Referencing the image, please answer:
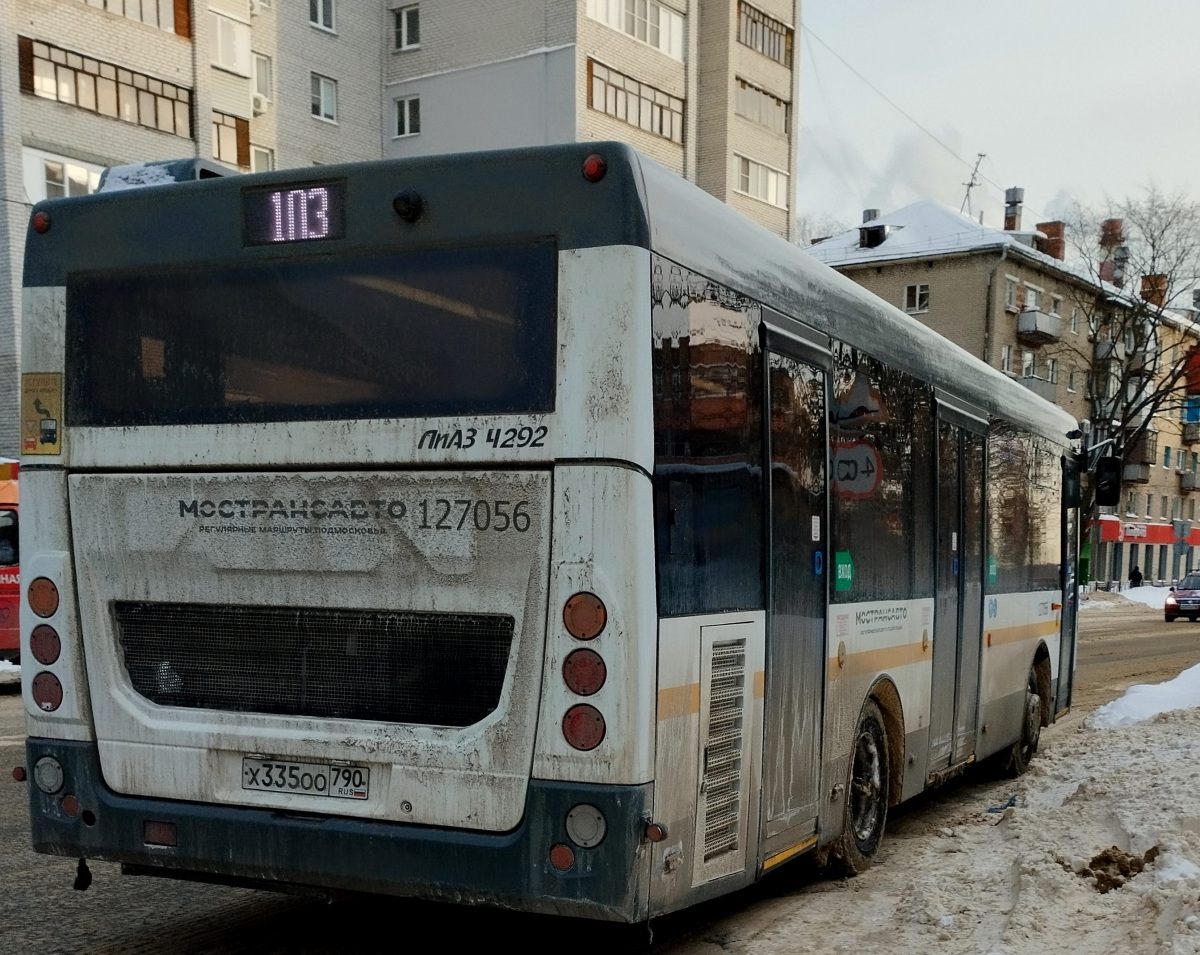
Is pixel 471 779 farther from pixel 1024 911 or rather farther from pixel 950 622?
pixel 950 622

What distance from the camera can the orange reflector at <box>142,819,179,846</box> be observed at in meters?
5.21

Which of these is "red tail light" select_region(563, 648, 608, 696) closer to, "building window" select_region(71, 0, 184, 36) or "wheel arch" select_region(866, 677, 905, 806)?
"wheel arch" select_region(866, 677, 905, 806)

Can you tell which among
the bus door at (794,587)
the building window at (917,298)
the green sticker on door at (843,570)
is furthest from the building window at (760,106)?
the bus door at (794,587)

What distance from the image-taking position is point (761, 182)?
45312 millimetres

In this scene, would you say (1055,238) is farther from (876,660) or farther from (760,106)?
(876,660)

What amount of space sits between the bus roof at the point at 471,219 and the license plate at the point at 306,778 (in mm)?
1793

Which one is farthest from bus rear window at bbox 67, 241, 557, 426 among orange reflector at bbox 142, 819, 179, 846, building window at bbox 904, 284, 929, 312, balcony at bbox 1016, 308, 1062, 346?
balcony at bbox 1016, 308, 1062, 346

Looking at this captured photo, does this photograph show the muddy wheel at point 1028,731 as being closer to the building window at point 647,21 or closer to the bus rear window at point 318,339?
the bus rear window at point 318,339

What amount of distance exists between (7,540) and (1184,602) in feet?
121

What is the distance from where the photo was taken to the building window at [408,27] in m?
41.9

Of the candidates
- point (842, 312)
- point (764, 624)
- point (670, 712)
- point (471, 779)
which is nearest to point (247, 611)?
point (471, 779)

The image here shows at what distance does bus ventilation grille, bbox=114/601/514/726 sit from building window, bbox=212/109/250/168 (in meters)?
29.7

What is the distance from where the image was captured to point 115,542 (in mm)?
5391


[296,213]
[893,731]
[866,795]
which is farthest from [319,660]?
[893,731]
